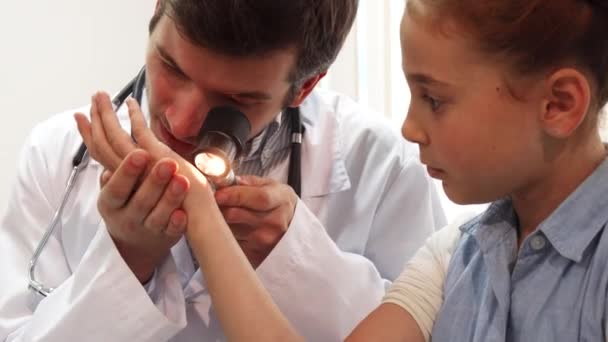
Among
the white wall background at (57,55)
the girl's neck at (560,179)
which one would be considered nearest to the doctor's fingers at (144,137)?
the girl's neck at (560,179)

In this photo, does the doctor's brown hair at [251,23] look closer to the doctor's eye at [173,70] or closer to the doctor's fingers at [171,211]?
the doctor's eye at [173,70]

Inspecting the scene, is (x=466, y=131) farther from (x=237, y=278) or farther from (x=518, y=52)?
(x=237, y=278)

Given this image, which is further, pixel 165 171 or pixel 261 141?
pixel 261 141

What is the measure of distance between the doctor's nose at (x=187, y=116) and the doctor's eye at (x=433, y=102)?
0.33 metres

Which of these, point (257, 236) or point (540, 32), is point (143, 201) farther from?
point (540, 32)

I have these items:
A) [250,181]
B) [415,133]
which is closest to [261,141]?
[250,181]

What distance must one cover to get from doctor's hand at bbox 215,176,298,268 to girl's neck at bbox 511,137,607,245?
317 mm

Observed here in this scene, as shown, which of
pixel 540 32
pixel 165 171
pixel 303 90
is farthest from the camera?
pixel 303 90

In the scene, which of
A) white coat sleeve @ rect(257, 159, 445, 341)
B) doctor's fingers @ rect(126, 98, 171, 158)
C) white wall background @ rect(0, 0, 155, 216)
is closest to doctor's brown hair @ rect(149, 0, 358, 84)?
doctor's fingers @ rect(126, 98, 171, 158)

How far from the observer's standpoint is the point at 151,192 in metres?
0.92

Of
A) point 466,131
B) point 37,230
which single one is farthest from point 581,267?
point 37,230

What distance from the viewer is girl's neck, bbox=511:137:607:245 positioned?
0.88 m

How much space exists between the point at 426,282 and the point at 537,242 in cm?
17

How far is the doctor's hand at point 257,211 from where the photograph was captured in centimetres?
100
